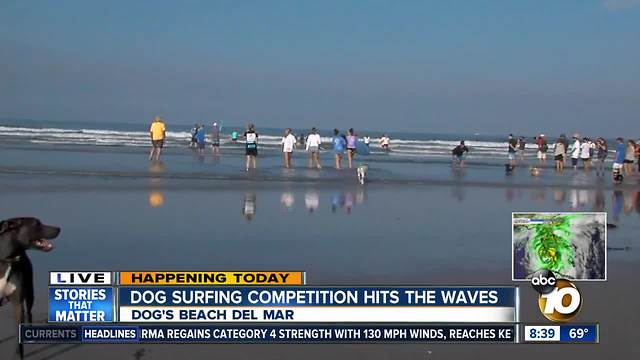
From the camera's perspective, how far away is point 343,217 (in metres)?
12.6

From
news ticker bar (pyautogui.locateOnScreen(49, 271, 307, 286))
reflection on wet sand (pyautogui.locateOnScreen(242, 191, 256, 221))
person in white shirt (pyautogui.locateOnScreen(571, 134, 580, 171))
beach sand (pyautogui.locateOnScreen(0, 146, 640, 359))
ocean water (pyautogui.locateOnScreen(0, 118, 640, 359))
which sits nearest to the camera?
news ticker bar (pyautogui.locateOnScreen(49, 271, 307, 286))

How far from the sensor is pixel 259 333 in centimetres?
511

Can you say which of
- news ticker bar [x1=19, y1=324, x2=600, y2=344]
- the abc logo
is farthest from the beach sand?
the abc logo

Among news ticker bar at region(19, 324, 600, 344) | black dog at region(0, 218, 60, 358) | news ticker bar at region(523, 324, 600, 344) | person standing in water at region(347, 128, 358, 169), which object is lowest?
news ticker bar at region(523, 324, 600, 344)

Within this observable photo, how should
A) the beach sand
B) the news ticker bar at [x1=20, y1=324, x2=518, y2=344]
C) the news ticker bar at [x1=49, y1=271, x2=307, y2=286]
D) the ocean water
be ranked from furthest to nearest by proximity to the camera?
the ocean water < the beach sand < the news ticker bar at [x1=49, y1=271, x2=307, y2=286] < the news ticker bar at [x1=20, y1=324, x2=518, y2=344]

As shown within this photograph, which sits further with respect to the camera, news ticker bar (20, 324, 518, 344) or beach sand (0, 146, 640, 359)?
beach sand (0, 146, 640, 359)

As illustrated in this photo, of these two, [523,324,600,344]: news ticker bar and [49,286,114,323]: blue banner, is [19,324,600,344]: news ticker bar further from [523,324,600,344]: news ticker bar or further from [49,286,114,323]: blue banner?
[523,324,600,344]: news ticker bar

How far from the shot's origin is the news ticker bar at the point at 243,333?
5082 millimetres

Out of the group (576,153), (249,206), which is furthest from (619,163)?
(249,206)

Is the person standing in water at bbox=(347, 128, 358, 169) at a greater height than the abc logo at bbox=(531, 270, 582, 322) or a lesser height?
greater

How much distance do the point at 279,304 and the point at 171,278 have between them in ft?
3.76

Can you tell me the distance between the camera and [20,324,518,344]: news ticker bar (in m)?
5.08

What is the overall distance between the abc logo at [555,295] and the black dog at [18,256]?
13.6ft

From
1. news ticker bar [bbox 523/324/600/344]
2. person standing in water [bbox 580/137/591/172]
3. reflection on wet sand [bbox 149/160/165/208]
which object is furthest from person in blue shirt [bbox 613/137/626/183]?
news ticker bar [bbox 523/324/600/344]
